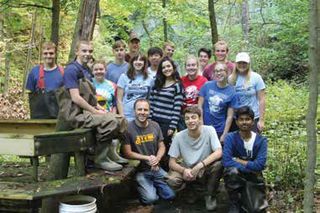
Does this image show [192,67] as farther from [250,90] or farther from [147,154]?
[147,154]

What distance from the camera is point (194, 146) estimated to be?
6.01m

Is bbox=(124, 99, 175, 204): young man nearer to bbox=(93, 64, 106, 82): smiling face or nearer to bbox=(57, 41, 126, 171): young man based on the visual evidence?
bbox=(57, 41, 126, 171): young man

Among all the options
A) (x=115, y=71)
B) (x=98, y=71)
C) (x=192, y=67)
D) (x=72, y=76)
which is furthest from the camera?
(x=115, y=71)

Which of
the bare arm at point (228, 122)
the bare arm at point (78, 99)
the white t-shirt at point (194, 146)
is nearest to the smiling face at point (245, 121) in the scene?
the white t-shirt at point (194, 146)

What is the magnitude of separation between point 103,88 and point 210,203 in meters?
2.19

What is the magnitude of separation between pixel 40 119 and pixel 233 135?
9.34 feet

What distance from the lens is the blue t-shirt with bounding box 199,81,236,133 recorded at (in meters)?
6.14

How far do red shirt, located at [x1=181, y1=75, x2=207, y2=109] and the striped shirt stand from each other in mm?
229

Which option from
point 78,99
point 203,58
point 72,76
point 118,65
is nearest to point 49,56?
point 118,65

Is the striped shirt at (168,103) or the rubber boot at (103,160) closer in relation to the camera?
the rubber boot at (103,160)

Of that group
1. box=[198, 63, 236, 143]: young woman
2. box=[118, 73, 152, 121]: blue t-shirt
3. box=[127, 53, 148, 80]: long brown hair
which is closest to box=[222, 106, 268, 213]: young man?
box=[198, 63, 236, 143]: young woman

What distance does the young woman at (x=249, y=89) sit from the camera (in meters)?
6.14

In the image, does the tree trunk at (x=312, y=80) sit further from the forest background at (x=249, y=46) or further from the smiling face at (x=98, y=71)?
the smiling face at (x=98, y=71)

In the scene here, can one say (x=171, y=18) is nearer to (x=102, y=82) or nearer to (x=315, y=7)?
(x=102, y=82)
